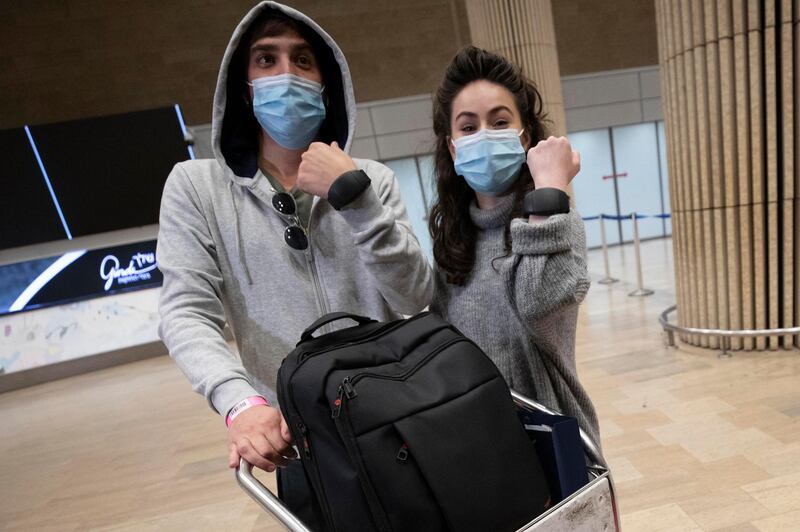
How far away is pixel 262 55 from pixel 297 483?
1105mm

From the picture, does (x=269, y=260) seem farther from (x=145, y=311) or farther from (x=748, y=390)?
(x=145, y=311)

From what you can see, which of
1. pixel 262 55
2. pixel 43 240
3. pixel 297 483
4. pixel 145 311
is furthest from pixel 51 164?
pixel 297 483

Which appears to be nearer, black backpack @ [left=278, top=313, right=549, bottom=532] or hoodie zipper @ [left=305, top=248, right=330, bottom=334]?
black backpack @ [left=278, top=313, right=549, bottom=532]

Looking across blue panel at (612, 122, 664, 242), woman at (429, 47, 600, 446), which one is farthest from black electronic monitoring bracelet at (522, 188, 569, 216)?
blue panel at (612, 122, 664, 242)

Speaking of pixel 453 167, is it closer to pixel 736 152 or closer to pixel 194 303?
pixel 194 303

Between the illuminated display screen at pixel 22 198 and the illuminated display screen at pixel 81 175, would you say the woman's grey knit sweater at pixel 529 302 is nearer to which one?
the illuminated display screen at pixel 81 175

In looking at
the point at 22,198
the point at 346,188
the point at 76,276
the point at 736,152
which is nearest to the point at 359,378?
the point at 346,188

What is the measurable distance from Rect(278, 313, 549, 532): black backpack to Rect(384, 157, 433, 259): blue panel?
28.6ft

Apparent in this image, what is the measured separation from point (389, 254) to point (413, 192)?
29.5ft

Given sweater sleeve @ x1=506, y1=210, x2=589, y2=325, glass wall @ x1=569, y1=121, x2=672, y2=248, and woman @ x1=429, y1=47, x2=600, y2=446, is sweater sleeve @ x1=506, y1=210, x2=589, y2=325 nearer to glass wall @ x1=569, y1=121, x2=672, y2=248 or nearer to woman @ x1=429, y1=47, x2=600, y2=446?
woman @ x1=429, y1=47, x2=600, y2=446

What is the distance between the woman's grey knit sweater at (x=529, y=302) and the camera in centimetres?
95

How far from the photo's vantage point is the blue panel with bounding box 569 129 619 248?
32.7 feet

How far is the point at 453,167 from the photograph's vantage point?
1343 millimetres

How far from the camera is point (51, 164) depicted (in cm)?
667
